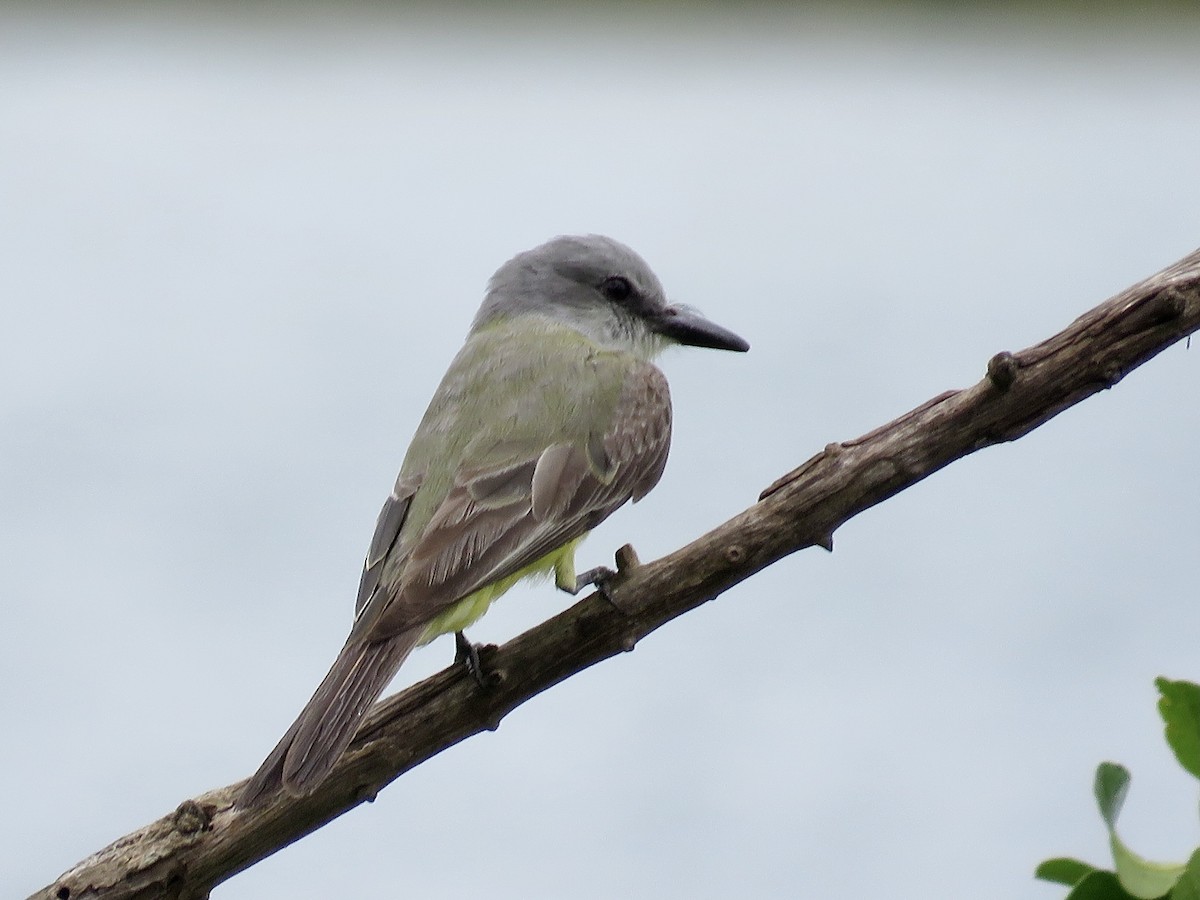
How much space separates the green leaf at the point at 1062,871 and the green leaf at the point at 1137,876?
0.11 meters

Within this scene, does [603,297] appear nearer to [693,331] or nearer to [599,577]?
[693,331]

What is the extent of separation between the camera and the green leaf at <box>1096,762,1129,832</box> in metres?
1.48

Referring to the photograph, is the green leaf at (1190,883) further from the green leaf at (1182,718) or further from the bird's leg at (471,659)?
the bird's leg at (471,659)

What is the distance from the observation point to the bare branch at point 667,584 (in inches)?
97.3

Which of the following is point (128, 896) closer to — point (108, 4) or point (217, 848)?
point (217, 848)

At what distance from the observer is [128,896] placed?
2.63 metres

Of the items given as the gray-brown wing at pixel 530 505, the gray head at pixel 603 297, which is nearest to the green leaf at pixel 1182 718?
the gray-brown wing at pixel 530 505

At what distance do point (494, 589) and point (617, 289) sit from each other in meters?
1.37

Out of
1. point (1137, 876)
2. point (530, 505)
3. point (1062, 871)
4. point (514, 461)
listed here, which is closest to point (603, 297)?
point (514, 461)

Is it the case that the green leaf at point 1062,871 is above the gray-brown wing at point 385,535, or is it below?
below

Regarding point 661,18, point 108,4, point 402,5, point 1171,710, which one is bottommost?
point 1171,710

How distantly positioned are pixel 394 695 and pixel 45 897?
75 cm

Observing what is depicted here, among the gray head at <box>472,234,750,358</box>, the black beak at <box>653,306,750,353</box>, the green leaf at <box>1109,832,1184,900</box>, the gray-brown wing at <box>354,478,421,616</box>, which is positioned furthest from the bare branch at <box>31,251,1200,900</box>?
the gray head at <box>472,234,750,358</box>

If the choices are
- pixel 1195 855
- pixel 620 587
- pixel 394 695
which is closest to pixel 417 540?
pixel 394 695
